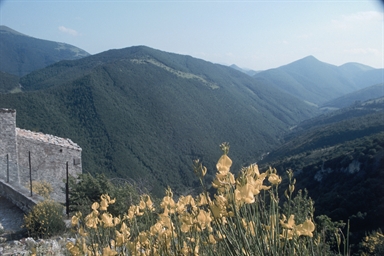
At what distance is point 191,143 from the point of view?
57938mm

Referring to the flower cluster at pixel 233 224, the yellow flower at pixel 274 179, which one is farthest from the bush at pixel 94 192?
the yellow flower at pixel 274 179

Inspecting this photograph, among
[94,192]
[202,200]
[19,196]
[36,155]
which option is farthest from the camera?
[36,155]

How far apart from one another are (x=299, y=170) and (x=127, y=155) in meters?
25.3

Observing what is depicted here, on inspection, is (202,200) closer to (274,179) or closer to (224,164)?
(274,179)

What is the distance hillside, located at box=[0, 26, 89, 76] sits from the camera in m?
151

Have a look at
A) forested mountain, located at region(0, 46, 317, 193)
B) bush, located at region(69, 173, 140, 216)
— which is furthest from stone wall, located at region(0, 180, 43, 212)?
forested mountain, located at region(0, 46, 317, 193)

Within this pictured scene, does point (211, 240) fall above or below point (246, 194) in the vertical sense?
below

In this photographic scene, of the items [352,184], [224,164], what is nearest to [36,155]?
[224,164]

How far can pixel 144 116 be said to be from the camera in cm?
6041

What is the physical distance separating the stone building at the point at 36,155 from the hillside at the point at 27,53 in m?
149

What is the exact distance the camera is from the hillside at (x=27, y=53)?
495ft

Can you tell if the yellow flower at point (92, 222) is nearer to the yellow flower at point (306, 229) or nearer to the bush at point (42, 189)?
the yellow flower at point (306, 229)

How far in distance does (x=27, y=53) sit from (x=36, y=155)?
582 feet

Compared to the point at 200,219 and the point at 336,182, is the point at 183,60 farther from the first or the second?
the point at 200,219
